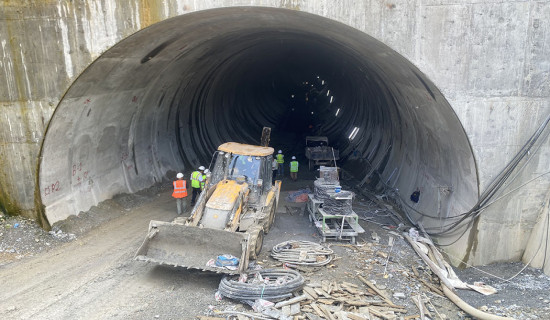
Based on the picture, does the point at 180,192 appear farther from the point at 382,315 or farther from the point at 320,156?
the point at 320,156

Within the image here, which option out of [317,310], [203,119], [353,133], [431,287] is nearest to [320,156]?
[353,133]

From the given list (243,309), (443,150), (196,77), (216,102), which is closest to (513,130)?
(443,150)

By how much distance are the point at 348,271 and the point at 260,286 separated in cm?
220

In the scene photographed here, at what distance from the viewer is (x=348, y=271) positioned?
874 cm

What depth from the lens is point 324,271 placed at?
868cm

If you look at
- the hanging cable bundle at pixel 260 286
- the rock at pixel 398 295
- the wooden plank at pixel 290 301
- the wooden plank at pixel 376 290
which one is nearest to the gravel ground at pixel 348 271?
the rock at pixel 398 295

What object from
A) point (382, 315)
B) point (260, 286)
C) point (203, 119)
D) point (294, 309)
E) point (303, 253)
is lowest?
point (382, 315)

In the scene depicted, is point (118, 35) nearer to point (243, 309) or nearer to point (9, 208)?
point (9, 208)

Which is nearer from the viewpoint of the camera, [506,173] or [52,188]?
[506,173]

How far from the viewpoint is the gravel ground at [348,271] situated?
24.4 ft

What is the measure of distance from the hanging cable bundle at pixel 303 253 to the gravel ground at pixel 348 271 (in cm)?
18

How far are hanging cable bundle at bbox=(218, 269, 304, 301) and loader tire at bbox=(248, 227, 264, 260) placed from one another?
73cm

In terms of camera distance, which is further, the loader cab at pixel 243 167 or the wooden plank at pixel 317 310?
the loader cab at pixel 243 167

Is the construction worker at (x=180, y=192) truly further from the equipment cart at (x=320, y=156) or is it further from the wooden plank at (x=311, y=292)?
the equipment cart at (x=320, y=156)
